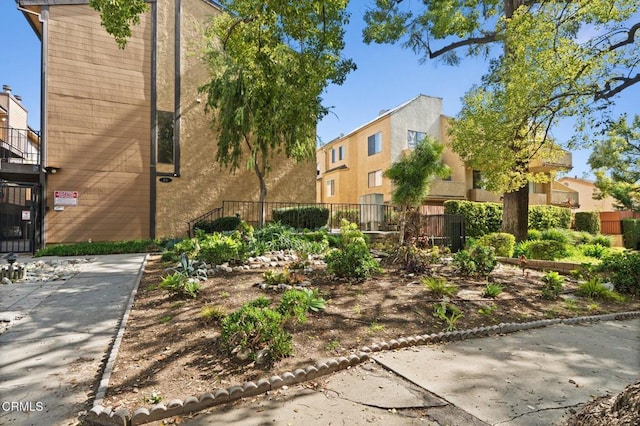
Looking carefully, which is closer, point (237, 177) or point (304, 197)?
point (237, 177)

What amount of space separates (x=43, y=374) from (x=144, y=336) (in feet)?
2.89

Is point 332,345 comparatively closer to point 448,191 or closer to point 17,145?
point 448,191

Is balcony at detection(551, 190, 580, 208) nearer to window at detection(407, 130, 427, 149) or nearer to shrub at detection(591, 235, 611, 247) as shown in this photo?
shrub at detection(591, 235, 611, 247)

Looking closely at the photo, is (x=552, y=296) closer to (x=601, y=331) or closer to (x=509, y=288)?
(x=509, y=288)

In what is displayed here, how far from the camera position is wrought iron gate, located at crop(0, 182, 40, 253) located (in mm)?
11367

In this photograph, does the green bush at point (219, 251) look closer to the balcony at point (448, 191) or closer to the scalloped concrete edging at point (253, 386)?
the scalloped concrete edging at point (253, 386)

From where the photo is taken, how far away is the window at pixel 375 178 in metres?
21.2

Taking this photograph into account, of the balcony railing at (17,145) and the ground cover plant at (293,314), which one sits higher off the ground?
the balcony railing at (17,145)

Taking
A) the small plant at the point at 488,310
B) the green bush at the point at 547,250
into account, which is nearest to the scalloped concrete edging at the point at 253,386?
the small plant at the point at 488,310

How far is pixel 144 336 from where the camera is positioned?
3.55m

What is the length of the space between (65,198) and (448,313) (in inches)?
→ 529

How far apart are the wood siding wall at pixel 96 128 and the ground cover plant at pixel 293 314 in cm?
647

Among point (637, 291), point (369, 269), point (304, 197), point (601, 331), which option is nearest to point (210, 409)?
point (369, 269)

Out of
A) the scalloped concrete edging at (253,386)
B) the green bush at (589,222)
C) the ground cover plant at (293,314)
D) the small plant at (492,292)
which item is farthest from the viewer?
the green bush at (589,222)
